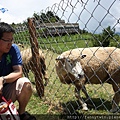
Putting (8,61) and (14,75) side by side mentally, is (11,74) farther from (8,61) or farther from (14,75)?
(8,61)

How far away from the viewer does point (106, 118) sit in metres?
3.38

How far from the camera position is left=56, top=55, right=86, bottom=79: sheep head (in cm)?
421

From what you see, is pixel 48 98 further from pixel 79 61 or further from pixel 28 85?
pixel 28 85

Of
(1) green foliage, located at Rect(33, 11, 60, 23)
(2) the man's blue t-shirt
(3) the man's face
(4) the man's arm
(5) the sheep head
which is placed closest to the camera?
(3) the man's face

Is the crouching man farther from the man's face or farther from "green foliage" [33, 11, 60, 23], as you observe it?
"green foliage" [33, 11, 60, 23]

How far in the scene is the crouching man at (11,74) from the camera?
9.04ft

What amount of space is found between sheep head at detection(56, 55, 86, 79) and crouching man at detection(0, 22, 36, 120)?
1390 millimetres

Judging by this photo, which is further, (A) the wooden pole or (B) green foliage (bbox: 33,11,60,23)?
(A) the wooden pole

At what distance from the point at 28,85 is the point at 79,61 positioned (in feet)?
5.80

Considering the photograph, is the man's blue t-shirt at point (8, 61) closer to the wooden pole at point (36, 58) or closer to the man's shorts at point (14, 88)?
the man's shorts at point (14, 88)

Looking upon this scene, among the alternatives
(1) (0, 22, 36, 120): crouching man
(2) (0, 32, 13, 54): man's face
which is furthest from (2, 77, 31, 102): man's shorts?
(2) (0, 32, 13, 54): man's face

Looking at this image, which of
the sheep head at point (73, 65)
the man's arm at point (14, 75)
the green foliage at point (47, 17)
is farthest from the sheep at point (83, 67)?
the man's arm at point (14, 75)

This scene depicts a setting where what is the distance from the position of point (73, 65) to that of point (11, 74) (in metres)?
1.69

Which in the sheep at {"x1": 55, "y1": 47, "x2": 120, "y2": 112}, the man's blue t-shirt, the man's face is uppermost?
the man's face
